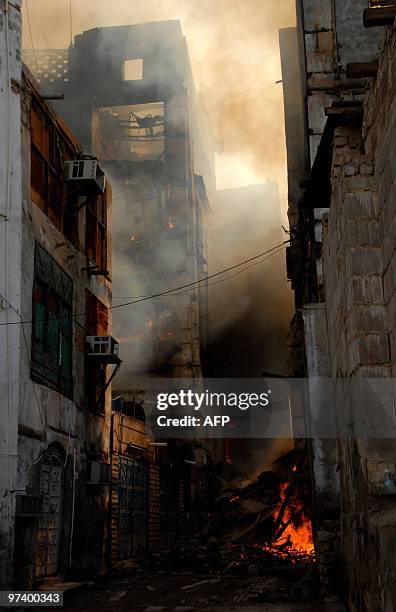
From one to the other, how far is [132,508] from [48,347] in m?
9.27

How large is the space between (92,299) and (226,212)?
3142 cm

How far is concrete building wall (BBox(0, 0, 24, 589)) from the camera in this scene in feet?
39.6

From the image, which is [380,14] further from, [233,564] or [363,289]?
[233,564]

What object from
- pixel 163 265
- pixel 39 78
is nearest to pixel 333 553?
pixel 163 265

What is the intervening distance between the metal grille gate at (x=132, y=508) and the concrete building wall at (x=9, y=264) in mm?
→ 9160

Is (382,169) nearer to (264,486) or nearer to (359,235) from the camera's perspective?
(359,235)

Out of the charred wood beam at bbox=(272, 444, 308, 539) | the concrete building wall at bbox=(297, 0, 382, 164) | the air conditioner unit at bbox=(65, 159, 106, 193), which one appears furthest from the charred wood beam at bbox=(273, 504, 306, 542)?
the air conditioner unit at bbox=(65, 159, 106, 193)

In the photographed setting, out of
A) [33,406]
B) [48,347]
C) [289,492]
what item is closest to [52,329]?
[48,347]

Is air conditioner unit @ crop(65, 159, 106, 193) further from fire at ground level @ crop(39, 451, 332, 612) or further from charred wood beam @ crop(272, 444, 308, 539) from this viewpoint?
charred wood beam @ crop(272, 444, 308, 539)

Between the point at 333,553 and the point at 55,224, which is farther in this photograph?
the point at 55,224

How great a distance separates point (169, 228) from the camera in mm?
35188

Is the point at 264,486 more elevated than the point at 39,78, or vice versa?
the point at 39,78

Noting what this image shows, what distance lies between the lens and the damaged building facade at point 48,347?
1270 centimetres

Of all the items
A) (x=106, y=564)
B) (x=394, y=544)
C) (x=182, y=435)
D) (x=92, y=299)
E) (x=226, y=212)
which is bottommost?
(x=106, y=564)
